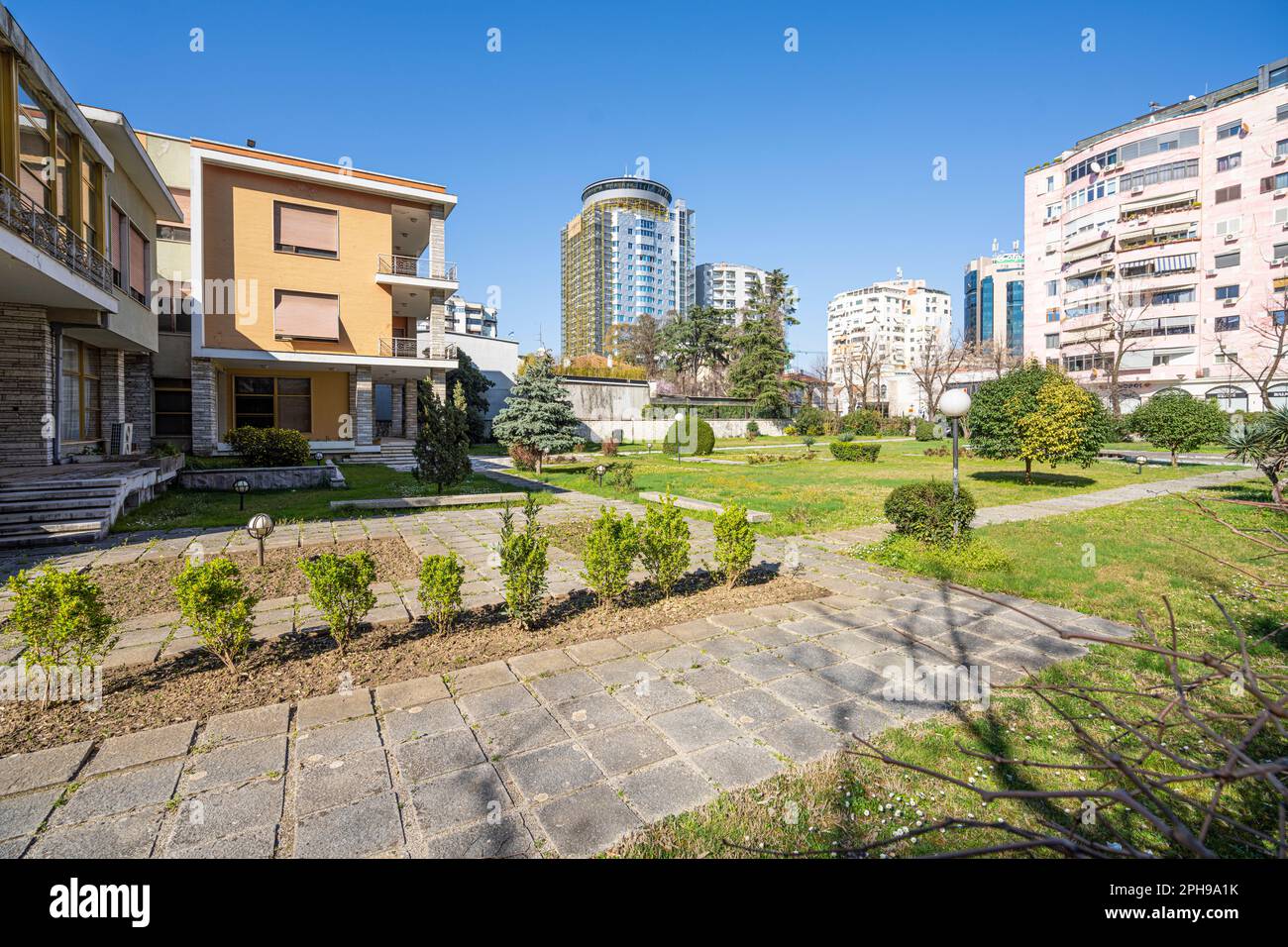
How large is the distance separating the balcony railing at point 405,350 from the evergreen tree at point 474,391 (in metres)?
8.28

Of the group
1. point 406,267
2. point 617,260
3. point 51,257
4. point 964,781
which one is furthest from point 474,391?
point 617,260

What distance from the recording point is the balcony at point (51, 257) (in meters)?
9.10

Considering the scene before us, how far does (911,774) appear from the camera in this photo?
3.33m

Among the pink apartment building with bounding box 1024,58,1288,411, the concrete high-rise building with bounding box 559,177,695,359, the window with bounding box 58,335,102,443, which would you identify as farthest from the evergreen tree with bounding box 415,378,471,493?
the concrete high-rise building with bounding box 559,177,695,359

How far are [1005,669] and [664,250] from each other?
120853 millimetres

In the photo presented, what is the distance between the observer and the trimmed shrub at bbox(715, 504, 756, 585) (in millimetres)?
6688

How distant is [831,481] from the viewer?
18.7 meters

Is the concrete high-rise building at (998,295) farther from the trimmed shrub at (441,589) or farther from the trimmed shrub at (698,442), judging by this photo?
the trimmed shrub at (441,589)

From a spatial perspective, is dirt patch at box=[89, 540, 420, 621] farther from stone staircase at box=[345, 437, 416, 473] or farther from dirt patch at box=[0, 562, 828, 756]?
stone staircase at box=[345, 437, 416, 473]

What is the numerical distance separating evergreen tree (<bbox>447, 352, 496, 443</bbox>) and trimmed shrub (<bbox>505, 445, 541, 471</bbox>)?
11.9m

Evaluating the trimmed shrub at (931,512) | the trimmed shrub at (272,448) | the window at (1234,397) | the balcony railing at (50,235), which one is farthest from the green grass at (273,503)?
the window at (1234,397)

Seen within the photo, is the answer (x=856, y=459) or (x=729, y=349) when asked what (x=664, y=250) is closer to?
(x=729, y=349)

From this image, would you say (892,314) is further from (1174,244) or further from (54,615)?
(54,615)
